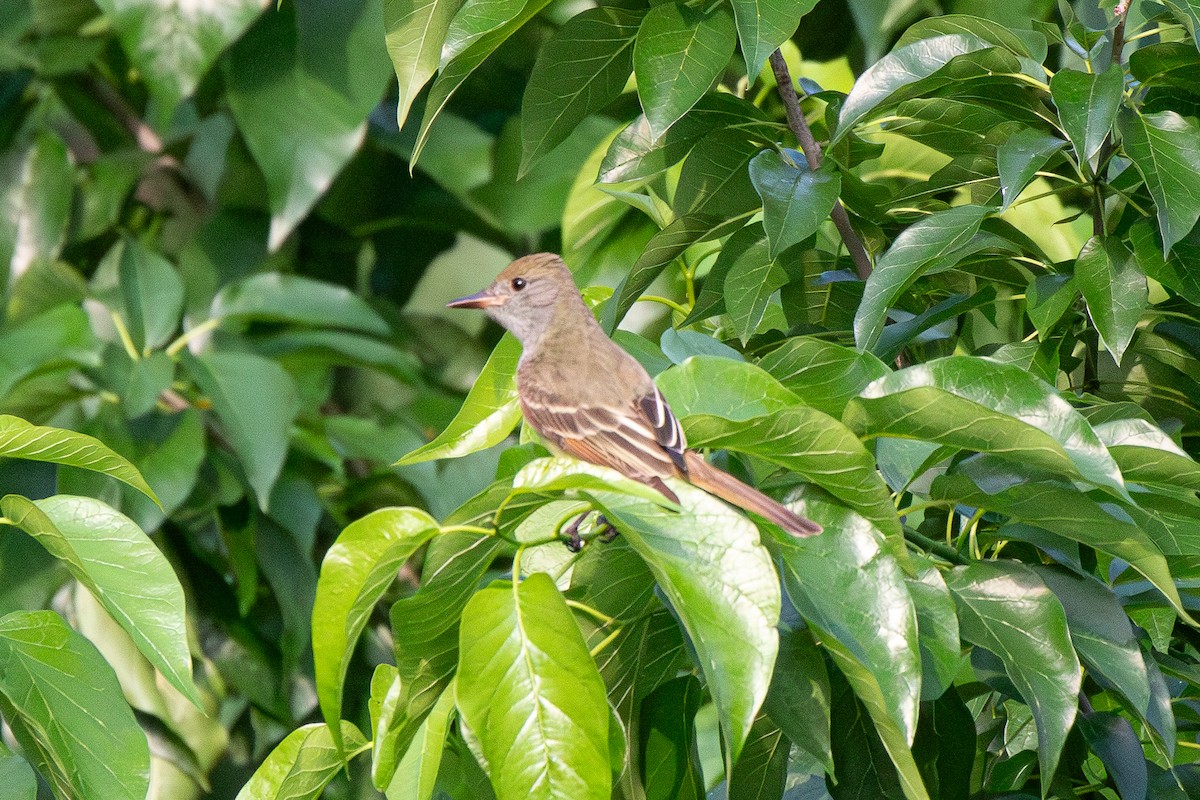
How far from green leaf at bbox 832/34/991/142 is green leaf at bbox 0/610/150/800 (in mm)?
1245

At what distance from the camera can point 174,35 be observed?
3533mm

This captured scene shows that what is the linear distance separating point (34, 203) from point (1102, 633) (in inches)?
146

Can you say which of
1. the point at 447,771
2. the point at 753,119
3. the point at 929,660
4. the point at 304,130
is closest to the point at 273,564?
the point at 304,130

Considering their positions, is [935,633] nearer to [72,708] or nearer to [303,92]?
[72,708]

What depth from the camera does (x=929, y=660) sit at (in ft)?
4.85

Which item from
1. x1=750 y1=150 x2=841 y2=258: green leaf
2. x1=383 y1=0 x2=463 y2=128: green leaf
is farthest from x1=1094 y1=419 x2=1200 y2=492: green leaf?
x1=383 y1=0 x2=463 y2=128: green leaf

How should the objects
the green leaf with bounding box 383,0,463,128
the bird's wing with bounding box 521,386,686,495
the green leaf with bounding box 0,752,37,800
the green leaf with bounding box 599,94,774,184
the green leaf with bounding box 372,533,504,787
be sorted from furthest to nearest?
the bird's wing with bounding box 521,386,686,495 → the green leaf with bounding box 599,94,774,184 → the green leaf with bounding box 383,0,463,128 → the green leaf with bounding box 0,752,37,800 → the green leaf with bounding box 372,533,504,787

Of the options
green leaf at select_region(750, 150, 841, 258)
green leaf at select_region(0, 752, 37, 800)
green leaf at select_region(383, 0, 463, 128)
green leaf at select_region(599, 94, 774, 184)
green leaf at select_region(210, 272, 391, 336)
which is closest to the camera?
green leaf at select_region(0, 752, 37, 800)

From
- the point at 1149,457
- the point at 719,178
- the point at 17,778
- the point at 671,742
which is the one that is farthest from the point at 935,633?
the point at 17,778

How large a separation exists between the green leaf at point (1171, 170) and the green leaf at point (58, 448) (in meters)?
1.41

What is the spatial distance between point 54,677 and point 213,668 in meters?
2.16

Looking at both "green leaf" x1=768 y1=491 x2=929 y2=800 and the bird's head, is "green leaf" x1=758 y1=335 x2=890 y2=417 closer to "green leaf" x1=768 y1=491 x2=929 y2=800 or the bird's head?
"green leaf" x1=768 y1=491 x2=929 y2=800

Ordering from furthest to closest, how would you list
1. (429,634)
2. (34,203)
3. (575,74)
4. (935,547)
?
(34,203) → (575,74) → (935,547) → (429,634)

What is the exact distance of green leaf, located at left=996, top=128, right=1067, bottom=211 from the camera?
1704 mm
